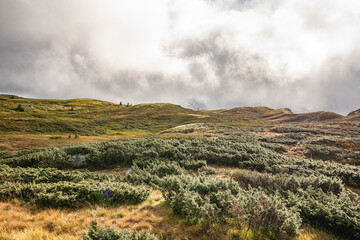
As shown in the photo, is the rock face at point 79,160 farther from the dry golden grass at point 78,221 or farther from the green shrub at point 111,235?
the green shrub at point 111,235

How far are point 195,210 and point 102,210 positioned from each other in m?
3.21

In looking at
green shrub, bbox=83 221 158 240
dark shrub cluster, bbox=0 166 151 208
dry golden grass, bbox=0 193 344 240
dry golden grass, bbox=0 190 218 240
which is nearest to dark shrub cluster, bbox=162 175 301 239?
dry golden grass, bbox=0 193 344 240

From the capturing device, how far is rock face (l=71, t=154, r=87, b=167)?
11805 mm

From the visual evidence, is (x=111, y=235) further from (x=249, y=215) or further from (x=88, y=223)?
(x=249, y=215)

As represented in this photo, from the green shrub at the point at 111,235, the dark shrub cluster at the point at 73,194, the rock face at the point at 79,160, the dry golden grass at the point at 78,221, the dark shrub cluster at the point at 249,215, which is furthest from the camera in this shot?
the rock face at the point at 79,160

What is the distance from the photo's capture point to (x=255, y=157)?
13.6 m

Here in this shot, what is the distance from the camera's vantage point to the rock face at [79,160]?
1180 cm

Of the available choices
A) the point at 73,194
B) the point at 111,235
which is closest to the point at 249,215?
the point at 111,235

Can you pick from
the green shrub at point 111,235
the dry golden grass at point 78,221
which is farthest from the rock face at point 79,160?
the green shrub at point 111,235

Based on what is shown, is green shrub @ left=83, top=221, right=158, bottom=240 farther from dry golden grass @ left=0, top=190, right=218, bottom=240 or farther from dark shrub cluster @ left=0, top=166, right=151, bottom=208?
dark shrub cluster @ left=0, top=166, right=151, bottom=208

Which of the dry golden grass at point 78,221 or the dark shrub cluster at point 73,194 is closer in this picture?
the dry golden grass at point 78,221

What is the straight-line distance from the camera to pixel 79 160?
1205cm

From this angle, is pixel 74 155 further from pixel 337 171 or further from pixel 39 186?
pixel 337 171

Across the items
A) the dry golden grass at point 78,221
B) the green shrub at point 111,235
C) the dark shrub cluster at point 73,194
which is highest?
the green shrub at point 111,235
